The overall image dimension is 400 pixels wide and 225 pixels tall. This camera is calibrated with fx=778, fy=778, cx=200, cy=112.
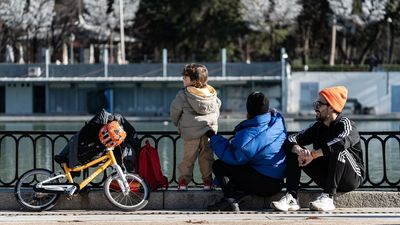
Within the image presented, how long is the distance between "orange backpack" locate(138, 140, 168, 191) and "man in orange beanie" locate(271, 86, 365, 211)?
1424 mm

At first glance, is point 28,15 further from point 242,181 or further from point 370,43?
point 242,181

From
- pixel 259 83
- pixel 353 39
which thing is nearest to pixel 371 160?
pixel 259 83

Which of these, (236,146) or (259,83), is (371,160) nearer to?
(236,146)

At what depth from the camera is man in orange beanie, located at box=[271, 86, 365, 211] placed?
8.28 m

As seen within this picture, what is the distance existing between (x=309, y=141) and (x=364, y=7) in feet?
176

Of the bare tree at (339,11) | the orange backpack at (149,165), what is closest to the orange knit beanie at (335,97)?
the orange backpack at (149,165)

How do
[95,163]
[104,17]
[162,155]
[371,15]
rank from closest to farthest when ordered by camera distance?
[95,163], [162,155], [371,15], [104,17]

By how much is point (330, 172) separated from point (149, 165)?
2036 millimetres

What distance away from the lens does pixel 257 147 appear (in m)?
8.38

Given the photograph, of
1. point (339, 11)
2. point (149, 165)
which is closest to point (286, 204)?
point (149, 165)

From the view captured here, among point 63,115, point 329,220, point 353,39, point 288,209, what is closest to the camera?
point 329,220

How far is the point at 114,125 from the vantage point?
8.45 metres

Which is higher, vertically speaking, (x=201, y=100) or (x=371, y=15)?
(x=371, y=15)

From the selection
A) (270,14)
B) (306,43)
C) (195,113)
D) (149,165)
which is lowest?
(149,165)
